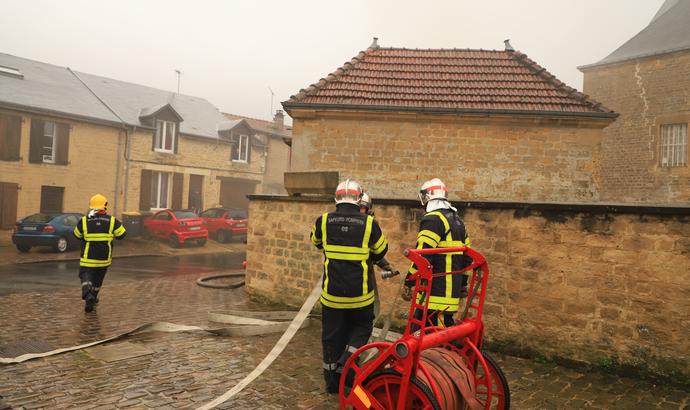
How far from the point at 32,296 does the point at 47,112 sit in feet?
49.7

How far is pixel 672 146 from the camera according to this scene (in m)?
19.2

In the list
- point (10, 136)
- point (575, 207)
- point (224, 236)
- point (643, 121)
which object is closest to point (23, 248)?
point (10, 136)

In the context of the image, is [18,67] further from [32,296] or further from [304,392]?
[304,392]

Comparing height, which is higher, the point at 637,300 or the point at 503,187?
the point at 503,187

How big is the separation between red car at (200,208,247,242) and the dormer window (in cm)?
491

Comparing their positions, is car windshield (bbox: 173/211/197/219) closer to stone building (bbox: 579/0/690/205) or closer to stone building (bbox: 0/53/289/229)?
stone building (bbox: 0/53/289/229)

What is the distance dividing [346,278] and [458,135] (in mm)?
7852

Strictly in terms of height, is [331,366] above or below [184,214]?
below

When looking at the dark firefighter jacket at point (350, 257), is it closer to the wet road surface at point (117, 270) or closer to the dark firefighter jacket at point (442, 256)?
the dark firefighter jacket at point (442, 256)

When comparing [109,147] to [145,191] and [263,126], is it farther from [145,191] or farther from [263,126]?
[263,126]

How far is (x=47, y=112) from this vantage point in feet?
70.8

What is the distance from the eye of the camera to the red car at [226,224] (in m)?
24.1

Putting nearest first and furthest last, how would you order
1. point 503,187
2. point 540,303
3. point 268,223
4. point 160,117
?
point 540,303
point 268,223
point 503,187
point 160,117

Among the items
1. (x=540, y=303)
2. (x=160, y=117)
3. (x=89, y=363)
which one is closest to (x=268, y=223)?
(x=89, y=363)
